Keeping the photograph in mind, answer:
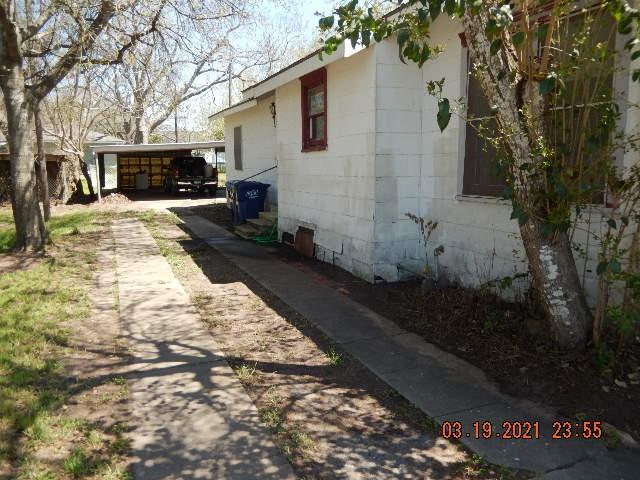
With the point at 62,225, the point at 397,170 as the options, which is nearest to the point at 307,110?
the point at 397,170

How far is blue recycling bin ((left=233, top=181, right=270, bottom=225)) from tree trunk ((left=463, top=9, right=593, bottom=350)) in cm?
866

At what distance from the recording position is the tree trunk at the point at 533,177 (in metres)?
3.73

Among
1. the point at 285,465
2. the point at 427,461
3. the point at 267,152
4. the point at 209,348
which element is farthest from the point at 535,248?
the point at 267,152

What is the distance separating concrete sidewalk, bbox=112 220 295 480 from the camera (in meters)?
2.93

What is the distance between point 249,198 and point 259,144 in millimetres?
2289

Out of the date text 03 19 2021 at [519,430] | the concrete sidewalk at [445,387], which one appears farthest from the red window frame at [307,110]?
the date text 03 19 2021 at [519,430]

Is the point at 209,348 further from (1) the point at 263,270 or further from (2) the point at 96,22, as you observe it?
(2) the point at 96,22

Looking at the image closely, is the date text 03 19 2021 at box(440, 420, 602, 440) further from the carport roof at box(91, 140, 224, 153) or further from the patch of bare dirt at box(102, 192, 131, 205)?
the carport roof at box(91, 140, 224, 153)

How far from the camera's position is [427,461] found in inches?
117

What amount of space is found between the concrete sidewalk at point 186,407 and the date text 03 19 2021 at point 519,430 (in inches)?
43.1

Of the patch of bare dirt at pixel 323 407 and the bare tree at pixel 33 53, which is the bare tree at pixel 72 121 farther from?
the patch of bare dirt at pixel 323 407

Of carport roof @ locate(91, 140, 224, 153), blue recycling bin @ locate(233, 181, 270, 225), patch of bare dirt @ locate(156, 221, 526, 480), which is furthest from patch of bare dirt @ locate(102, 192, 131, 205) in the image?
patch of bare dirt @ locate(156, 221, 526, 480)

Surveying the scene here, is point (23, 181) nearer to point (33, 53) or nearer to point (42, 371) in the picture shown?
point (33, 53)

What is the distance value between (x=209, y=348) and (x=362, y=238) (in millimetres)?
3000
